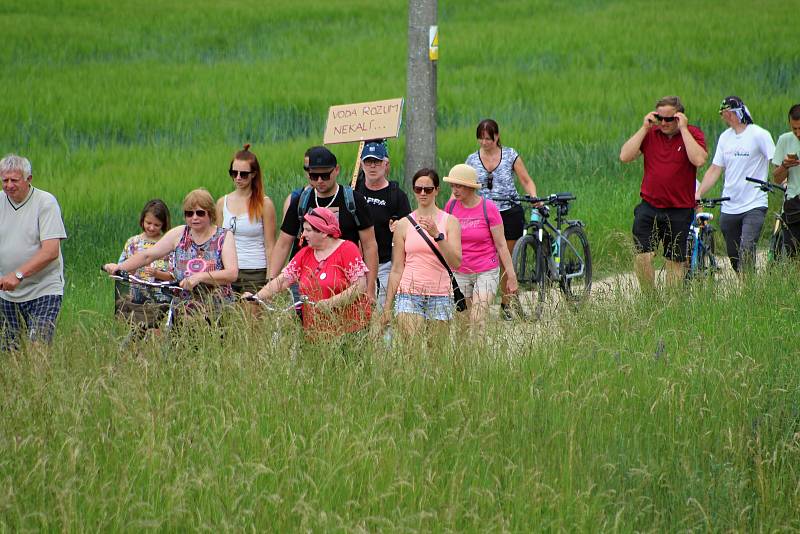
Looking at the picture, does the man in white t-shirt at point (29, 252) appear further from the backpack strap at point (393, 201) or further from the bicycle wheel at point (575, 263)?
the bicycle wheel at point (575, 263)

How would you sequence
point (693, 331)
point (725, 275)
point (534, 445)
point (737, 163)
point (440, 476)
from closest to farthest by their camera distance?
point (440, 476) < point (534, 445) < point (693, 331) < point (725, 275) < point (737, 163)

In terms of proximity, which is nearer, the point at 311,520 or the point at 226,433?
the point at 311,520

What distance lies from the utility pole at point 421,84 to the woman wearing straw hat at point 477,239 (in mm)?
1551

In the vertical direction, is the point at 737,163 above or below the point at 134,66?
below

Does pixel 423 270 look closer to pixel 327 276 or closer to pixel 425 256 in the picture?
pixel 425 256

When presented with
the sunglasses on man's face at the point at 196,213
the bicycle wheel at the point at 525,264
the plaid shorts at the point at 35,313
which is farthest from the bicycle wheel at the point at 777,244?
the plaid shorts at the point at 35,313

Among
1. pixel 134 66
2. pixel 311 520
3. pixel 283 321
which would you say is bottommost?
pixel 311 520

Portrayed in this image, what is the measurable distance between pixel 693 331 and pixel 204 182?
7.72 meters

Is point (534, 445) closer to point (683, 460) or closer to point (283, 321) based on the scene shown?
point (683, 460)

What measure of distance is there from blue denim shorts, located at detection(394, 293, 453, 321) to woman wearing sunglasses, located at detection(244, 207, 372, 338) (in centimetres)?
53

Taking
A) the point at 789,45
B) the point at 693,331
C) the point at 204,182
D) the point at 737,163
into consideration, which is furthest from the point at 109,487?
the point at 789,45

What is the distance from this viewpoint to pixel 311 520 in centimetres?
451

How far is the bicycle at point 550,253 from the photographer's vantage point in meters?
10.1

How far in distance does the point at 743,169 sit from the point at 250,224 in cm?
458
